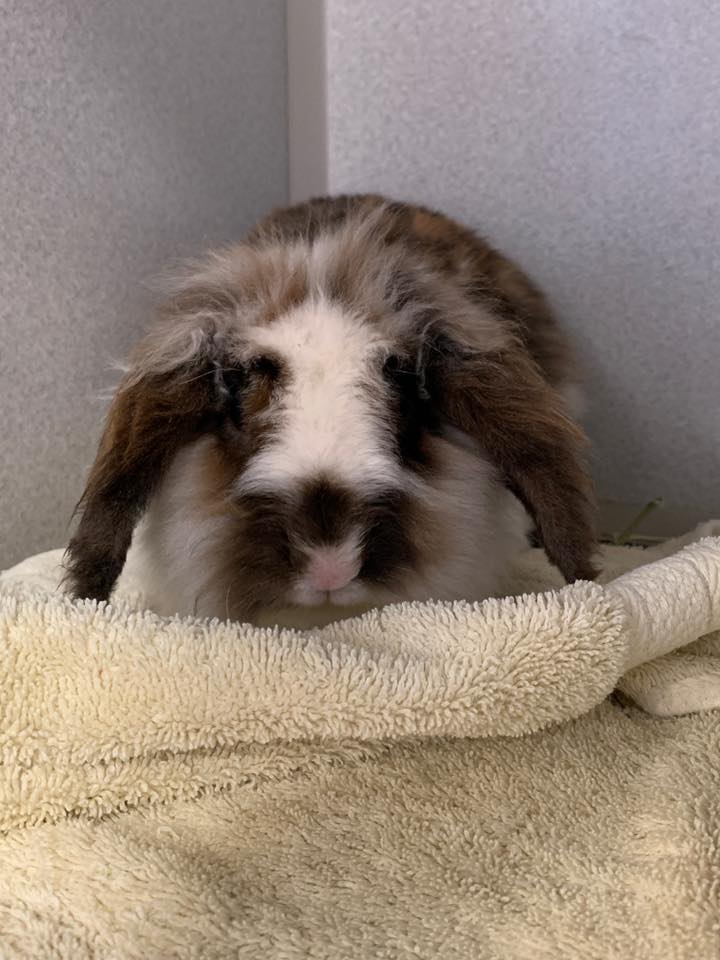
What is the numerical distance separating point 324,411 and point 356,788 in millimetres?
426

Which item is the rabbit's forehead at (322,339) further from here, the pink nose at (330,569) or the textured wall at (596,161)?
the textured wall at (596,161)

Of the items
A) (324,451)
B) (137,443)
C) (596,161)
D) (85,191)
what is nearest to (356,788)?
(324,451)

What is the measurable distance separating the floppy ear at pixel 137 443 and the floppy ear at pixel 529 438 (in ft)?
0.94

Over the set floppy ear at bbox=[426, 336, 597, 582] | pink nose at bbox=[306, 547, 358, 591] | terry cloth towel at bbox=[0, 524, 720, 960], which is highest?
floppy ear at bbox=[426, 336, 597, 582]

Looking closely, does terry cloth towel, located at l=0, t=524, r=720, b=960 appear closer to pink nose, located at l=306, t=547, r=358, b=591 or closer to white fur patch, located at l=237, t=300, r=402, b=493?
pink nose, located at l=306, t=547, r=358, b=591

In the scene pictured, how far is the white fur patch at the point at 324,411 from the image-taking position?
104 cm

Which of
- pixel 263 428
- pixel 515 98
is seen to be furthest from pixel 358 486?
pixel 515 98

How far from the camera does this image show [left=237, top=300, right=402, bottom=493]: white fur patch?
104 centimetres

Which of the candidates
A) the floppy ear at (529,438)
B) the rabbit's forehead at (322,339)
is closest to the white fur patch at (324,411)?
the rabbit's forehead at (322,339)

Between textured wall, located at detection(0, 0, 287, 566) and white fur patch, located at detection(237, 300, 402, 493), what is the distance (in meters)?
0.56

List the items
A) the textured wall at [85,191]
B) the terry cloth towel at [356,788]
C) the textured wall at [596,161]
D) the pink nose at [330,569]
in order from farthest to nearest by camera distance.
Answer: the textured wall at [596,161] < the textured wall at [85,191] < the pink nose at [330,569] < the terry cloth towel at [356,788]

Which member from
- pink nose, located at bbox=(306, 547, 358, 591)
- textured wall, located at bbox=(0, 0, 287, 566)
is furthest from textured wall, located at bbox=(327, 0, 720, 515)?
pink nose, located at bbox=(306, 547, 358, 591)

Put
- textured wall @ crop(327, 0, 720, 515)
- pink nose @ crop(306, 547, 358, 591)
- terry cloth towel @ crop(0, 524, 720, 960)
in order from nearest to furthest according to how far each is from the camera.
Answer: terry cloth towel @ crop(0, 524, 720, 960) → pink nose @ crop(306, 547, 358, 591) → textured wall @ crop(327, 0, 720, 515)

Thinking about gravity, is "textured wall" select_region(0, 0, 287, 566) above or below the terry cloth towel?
above
